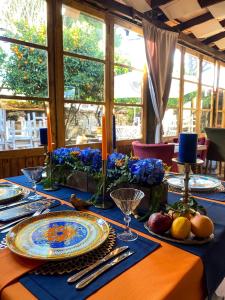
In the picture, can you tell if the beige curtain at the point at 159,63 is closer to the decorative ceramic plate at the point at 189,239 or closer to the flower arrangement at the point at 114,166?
the flower arrangement at the point at 114,166

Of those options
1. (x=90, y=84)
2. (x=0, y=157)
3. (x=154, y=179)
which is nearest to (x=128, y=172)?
(x=154, y=179)

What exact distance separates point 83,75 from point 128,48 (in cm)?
103

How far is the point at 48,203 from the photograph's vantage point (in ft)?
A: 3.47

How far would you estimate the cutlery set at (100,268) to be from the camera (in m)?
0.57

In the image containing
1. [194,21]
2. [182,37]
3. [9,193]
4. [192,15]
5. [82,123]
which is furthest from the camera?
[182,37]

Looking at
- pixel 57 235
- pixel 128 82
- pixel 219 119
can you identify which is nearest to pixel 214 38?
pixel 219 119

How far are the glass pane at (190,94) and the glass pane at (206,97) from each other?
0.38 metres

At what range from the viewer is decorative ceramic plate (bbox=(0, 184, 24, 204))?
42.7 inches

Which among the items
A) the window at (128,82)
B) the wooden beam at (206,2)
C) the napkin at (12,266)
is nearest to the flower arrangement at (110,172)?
the napkin at (12,266)

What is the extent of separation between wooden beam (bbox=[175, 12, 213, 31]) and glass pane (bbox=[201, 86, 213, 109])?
185 centimetres

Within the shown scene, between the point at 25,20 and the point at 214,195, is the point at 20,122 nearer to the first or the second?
the point at 25,20

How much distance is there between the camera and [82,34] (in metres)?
3.09

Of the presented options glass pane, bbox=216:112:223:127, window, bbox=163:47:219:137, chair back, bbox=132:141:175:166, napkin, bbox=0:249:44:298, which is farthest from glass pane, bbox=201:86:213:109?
napkin, bbox=0:249:44:298

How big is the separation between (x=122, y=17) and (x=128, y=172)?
10.1 feet
